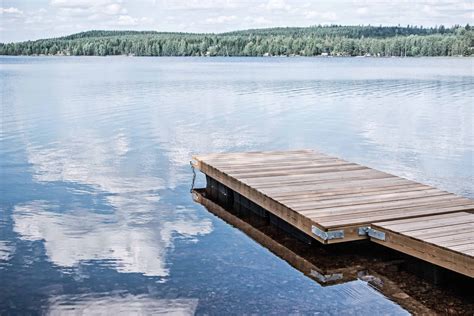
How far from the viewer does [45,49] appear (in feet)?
565

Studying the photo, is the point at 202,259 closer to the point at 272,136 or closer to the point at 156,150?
the point at 156,150

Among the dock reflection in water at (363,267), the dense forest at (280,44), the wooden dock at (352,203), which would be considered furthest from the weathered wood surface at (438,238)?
the dense forest at (280,44)

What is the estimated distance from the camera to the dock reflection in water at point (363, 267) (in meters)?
6.42

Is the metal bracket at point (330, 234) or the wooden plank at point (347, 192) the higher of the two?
the wooden plank at point (347, 192)

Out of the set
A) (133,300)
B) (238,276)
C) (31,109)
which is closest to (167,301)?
(133,300)

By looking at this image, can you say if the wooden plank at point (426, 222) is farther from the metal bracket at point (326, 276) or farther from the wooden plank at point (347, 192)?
the wooden plank at point (347, 192)

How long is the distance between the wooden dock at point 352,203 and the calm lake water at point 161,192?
0.56 m

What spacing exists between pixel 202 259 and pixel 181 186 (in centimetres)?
409

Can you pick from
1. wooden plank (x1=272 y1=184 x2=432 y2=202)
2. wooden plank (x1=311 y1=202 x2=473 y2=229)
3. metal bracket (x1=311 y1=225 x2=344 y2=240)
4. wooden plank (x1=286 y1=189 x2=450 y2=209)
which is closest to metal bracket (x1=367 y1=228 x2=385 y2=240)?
wooden plank (x1=311 y1=202 x2=473 y2=229)

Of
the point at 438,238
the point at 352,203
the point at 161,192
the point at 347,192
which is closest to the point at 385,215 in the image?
the point at 352,203

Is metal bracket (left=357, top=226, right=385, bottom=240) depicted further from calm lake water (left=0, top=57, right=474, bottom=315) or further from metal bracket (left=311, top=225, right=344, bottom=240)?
calm lake water (left=0, top=57, right=474, bottom=315)

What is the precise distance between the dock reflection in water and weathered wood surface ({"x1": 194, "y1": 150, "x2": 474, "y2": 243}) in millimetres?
390

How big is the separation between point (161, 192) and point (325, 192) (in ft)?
11.9

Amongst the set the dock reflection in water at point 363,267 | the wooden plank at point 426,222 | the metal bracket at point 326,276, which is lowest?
the metal bracket at point 326,276
